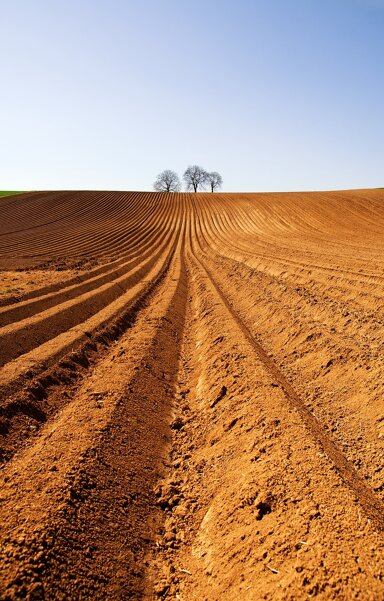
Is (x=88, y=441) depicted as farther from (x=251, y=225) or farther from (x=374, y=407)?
(x=251, y=225)

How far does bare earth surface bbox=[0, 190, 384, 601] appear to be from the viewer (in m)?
3.11

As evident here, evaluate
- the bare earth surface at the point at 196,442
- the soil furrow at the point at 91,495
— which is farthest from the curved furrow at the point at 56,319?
the soil furrow at the point at 91,495

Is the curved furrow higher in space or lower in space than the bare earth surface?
higher

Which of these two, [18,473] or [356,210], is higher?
[356,210]

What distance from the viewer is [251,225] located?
38.0 metres

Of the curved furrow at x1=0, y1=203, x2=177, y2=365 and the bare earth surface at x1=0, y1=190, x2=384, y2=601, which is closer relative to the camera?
the bare earth surface at x1=0, y1=190, x2=384, y2=601

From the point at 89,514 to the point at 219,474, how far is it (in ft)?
4.82

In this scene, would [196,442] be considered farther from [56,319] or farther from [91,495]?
[56,319]

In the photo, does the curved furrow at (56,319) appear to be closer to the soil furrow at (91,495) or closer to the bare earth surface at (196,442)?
the bare earth surface at (196,442)

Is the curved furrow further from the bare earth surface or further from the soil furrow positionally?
the soil furrow

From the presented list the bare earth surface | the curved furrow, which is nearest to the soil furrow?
the bare earth surface

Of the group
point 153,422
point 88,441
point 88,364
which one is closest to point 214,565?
point 88,441

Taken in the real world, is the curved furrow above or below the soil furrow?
above

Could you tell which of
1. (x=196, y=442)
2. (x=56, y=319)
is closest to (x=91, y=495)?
(x=196, y=442)
